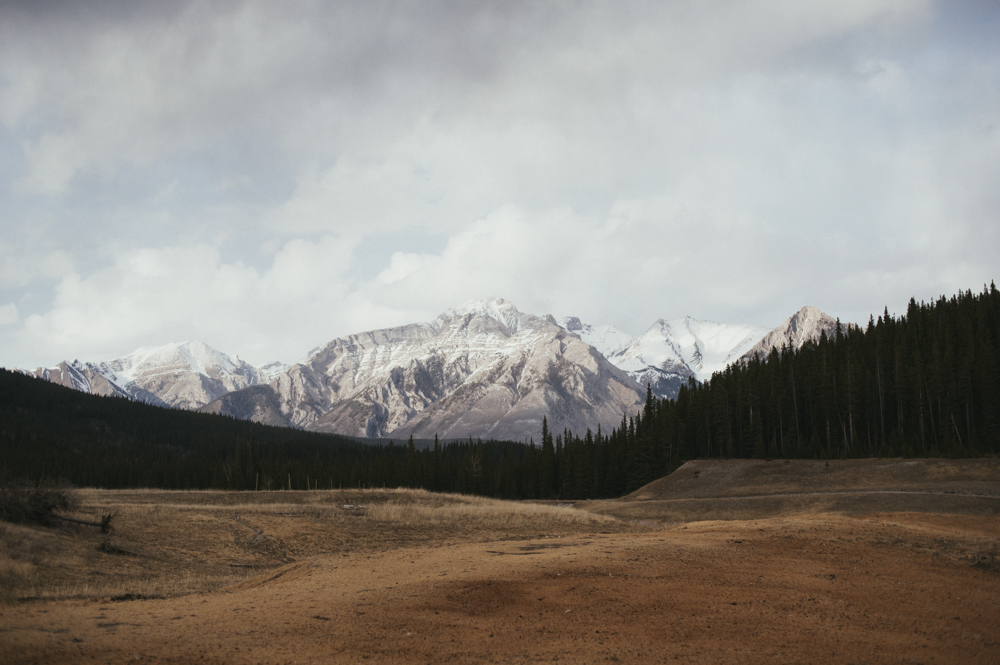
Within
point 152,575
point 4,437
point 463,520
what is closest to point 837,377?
point 463,520

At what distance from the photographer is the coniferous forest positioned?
71750mm

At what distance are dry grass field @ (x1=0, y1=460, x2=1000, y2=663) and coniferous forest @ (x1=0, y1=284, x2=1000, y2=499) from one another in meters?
30.3

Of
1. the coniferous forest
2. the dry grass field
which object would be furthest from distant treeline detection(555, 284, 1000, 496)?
the dry grass field

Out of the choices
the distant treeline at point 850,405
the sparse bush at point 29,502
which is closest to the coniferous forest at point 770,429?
the distant treeline at point 850,405

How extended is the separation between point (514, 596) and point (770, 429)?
8140 cm

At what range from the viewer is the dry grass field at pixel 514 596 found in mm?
13219

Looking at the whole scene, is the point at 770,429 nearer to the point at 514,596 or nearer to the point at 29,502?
the point at 514,596

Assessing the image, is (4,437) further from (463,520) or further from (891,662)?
(891,662)

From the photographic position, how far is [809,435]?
8606cm

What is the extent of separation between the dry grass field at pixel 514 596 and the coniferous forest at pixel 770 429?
3027 cm

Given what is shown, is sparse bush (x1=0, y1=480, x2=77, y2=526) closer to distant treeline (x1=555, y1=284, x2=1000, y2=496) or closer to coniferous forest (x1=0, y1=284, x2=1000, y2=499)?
coniferous forest (x1=0, y1=284, x2=1000, y2=499)

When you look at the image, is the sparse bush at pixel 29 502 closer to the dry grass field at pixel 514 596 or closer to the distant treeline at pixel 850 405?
the dry grass field at pixel 514 596

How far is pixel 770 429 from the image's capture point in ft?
292

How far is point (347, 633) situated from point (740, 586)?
1106 centimetres
